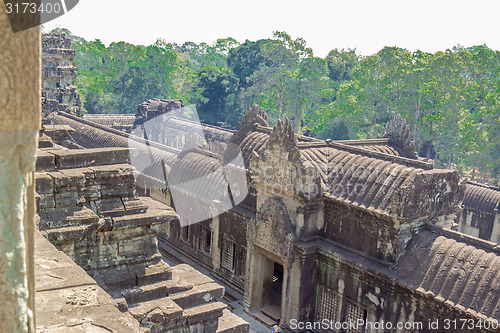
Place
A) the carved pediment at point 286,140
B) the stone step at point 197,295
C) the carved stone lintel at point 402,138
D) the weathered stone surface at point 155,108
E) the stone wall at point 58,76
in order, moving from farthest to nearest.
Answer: the weathered stone surface at point 155,108 → the stone wall at point 58,76 → the carved stone lintel at point 402,138 → the carved pediment at point 286,140 → the stone step at point 197,295

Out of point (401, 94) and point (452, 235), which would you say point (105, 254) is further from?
point (401, 94)

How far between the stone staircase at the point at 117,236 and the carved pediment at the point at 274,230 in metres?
5.06

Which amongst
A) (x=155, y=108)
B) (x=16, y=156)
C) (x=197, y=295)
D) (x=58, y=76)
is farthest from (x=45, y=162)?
(x=155, y=108)

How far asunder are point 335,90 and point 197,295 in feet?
179

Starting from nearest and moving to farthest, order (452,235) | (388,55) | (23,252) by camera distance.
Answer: (23,252) < (452,235) < (388,55)

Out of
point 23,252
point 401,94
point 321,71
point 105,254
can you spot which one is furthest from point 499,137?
point 23,252

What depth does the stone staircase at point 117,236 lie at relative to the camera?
7.34 m

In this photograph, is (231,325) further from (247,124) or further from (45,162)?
(247,124)

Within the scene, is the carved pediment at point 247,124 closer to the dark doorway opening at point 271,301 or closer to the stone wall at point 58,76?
the dark doorway opening at point 271,301

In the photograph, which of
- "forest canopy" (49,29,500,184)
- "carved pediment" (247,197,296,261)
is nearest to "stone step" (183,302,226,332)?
"carved pediment" (247,197,296,261)

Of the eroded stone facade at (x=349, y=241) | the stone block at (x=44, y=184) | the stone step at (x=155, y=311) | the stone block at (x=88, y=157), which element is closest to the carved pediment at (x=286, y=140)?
the eroded stone facade at (x=349, y=241)

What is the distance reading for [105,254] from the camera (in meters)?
8.00

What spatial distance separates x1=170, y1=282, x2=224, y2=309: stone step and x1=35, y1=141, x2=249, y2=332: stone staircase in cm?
2

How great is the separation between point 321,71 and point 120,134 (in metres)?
33.5
